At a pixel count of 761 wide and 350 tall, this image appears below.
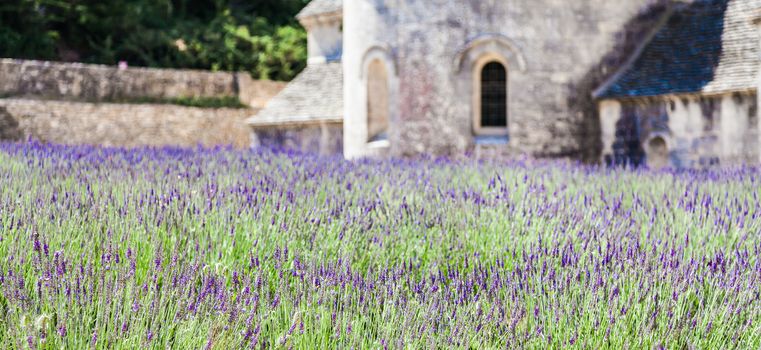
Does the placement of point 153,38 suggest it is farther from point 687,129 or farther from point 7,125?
point 687,129

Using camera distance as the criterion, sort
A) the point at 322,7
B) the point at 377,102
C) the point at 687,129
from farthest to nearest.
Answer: the point at 322,7 < the point at 377,102 < the point at 687,129

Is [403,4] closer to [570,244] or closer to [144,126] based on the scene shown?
[144,126]

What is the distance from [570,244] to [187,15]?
2596cm

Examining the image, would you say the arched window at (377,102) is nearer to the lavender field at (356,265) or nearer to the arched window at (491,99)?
the arched window at (491,99)

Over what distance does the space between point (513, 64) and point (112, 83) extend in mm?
10060

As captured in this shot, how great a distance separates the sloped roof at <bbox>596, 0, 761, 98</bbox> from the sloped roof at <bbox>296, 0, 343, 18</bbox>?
940 cm

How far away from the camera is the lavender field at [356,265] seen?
2.99 m

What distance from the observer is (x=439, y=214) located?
5.40m

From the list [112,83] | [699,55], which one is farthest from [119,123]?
[699,55]

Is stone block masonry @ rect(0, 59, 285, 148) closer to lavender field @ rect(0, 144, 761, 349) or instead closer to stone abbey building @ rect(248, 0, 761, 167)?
stone abbey building @ rect(248, 0, 761, 167)

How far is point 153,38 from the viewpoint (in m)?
25.3

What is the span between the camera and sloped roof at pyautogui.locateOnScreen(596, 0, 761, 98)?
47.0ft

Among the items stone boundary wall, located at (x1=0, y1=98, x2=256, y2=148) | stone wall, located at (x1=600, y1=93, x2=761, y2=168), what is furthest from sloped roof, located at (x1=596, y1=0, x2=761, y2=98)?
stone boundary wall, located at (x1=0, y1=98, x2=256, y2=148)

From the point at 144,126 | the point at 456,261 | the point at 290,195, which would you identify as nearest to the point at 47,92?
the point at 144,126
